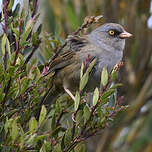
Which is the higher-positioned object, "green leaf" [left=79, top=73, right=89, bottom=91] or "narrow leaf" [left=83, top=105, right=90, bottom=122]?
"green leaf" [left=79, top=73, right=89, bottom=91]

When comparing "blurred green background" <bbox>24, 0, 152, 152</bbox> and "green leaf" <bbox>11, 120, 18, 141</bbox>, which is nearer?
"green leaf" <bbox>11, 120, 18, 141</bbox>

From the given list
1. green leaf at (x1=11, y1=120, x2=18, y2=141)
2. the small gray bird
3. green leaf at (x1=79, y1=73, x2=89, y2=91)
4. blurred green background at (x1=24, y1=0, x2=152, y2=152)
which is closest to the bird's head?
the small gray bird

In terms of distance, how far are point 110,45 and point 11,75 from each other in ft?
4.96

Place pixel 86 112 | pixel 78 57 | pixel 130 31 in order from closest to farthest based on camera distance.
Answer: pixel 86 112 < pixel 78 57 < pixel 130 31


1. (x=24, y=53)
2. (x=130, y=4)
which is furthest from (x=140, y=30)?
(x=24, y=53)

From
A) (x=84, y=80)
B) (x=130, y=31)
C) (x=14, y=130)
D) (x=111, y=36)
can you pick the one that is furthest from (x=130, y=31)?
(x=14, y=130)

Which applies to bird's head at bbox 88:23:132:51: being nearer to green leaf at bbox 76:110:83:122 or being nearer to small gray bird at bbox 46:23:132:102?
small gray bird at bbox 46:23:132:102

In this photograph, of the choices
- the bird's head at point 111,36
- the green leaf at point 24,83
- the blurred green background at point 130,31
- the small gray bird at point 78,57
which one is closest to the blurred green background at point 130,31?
the blurred green background at point 130,31

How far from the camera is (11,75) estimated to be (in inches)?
70.1

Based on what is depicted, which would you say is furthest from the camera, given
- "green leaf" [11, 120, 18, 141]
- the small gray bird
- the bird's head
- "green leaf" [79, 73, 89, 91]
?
the bird's head

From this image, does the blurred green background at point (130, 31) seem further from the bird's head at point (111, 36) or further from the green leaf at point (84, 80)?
the green leaf at point (84, 80)

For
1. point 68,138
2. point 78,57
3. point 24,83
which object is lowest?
point 68,138

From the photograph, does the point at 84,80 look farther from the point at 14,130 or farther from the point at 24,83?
the point at 14,130

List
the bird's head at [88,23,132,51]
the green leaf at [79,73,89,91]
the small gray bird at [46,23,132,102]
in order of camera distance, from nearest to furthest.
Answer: the green leaf at [79,73,89,91], the small gray bird at [46,23,132,102], the bird's head at [88,23,132,51]
